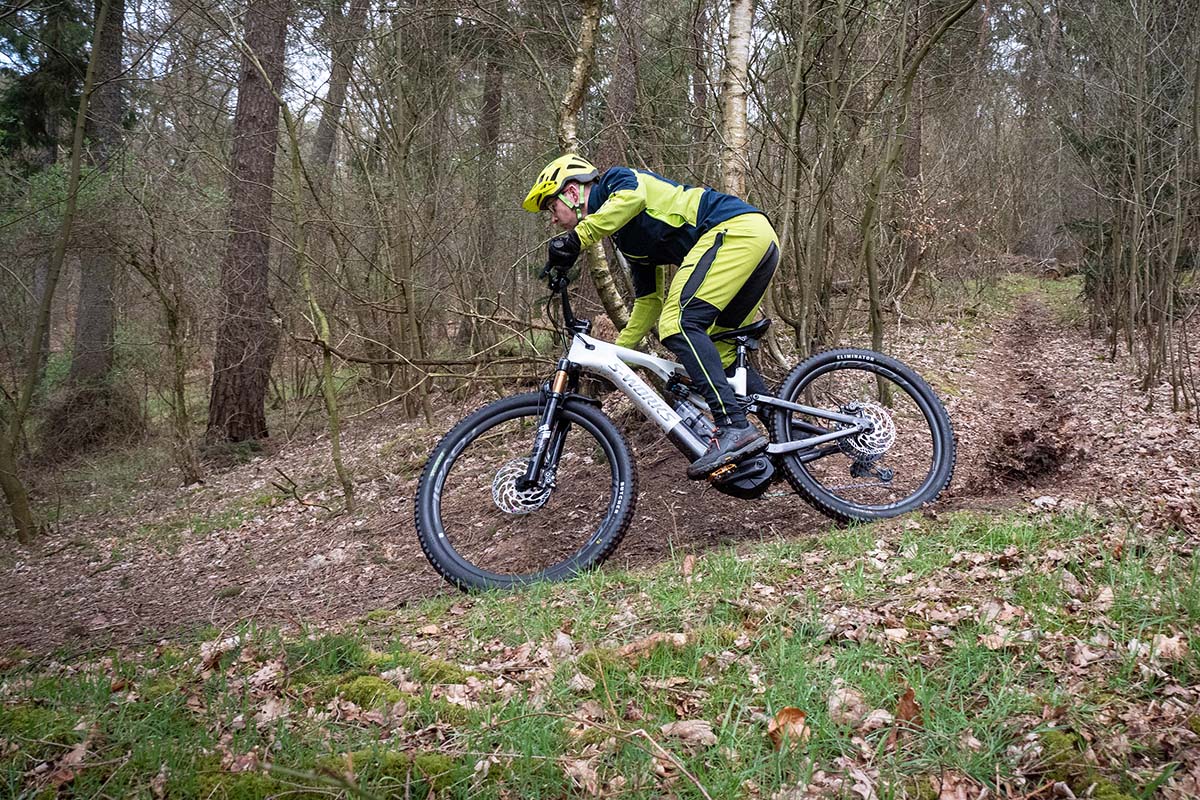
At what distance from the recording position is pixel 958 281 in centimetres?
1648

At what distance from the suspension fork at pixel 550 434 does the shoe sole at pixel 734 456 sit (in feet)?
2.76

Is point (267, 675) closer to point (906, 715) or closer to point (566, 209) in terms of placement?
point (906, 715)

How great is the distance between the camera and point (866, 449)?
5.07 m

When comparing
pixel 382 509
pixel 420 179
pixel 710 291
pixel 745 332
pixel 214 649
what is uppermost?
pixel 420 179

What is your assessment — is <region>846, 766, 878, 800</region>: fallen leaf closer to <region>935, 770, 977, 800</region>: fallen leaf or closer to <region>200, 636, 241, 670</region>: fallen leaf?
<region>935, 770, 977, 800</region>: fallen leaf

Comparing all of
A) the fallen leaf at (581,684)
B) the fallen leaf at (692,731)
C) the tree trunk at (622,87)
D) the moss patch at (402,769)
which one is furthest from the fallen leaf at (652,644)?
the tree trunk at (622,87)

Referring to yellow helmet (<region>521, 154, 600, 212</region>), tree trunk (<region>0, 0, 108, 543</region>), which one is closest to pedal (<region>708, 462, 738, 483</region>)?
yellow helmet (<region>521, 154, 600, 212</region>)

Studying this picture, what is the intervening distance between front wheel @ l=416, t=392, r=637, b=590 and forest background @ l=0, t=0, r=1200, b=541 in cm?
174

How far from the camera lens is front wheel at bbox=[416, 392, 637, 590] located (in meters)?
4.52

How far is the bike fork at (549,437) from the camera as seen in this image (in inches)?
183

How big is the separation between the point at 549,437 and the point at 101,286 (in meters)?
11.1

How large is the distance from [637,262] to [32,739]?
3770 millimetres

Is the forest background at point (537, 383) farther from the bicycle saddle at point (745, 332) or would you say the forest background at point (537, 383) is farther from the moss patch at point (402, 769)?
the bicycle saddle at point (745, 332)

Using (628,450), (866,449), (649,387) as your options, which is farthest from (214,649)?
(866,449)
